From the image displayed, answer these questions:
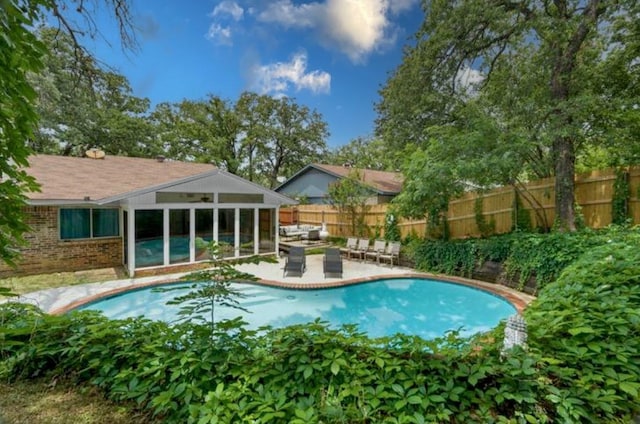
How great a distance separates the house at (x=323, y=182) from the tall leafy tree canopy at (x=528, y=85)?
688 cm

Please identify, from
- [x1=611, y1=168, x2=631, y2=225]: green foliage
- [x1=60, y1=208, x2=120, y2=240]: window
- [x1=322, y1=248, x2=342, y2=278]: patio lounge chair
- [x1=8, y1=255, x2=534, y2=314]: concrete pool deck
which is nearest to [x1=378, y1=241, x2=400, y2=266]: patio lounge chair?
[x1=8, y1=255, x2=534, y2=314]: concrete pool deck

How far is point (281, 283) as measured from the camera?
354 inches

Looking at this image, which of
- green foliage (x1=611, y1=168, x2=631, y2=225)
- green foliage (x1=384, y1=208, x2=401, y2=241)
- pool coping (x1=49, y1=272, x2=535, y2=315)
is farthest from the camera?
green foliage (x1=384, y1=208, x2=401, y2=241)

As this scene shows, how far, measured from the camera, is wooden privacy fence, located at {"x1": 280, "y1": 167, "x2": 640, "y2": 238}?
8250 millimetres

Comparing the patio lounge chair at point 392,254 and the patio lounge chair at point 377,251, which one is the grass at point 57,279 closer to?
the patio lounge chair at point 377,251

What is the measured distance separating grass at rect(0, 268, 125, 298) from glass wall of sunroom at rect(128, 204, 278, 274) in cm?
72

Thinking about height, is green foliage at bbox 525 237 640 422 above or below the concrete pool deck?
above

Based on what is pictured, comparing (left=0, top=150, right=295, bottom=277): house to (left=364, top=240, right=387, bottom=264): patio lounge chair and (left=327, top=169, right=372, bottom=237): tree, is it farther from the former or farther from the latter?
(left=364, top=240, right=387, bottom=264): patio lounge chair

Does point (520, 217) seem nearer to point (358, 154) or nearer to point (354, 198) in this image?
point (354, 198)

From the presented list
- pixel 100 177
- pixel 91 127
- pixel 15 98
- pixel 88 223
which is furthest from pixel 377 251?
pixel 91 127

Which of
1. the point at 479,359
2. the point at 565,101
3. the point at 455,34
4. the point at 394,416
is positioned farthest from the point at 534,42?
the point at 394,416

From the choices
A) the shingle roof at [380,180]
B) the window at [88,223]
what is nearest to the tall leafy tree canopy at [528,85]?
the shingle roof at [380,180]

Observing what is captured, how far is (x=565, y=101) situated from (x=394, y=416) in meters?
9.44

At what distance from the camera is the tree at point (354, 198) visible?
586 inches
